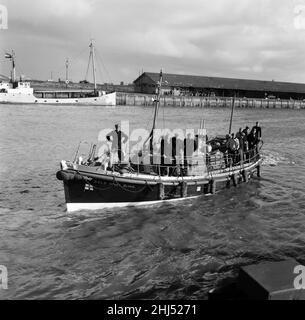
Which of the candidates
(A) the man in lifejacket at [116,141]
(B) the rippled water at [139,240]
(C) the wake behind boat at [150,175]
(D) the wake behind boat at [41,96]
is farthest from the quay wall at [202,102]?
(A) the man in lifejacket at [116,141]

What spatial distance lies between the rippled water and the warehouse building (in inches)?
3228

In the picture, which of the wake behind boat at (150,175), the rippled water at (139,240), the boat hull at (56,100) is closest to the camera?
the rippled water at (139,240)

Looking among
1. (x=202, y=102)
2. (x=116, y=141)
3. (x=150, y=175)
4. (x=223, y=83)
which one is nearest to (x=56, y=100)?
(x=202, y=102)

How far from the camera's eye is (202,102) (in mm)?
95500

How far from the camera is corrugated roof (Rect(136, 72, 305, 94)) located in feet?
338

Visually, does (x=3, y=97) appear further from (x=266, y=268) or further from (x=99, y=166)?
(x=266, y=268)

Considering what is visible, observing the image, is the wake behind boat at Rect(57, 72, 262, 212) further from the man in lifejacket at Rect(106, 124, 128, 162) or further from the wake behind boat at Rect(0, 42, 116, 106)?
the wake behind boat at Rect(0, 42, 116, 106)

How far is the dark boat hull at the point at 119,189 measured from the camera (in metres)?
15.5

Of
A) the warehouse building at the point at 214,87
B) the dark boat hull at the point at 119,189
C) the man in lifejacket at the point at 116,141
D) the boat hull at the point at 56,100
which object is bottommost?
the dark boat hull at the point at 119,189

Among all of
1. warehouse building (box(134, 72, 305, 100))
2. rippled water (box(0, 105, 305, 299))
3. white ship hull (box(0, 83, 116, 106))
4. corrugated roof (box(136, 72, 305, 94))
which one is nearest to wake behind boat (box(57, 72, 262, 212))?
rippled water (box(0, 105, 305, 299))

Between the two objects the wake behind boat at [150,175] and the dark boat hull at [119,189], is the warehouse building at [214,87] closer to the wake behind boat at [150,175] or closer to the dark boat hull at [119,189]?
the wake behind boat at [150,175]

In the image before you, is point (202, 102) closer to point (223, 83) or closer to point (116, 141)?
point (223, 83)

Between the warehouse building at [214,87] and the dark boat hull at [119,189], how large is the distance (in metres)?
84.7
